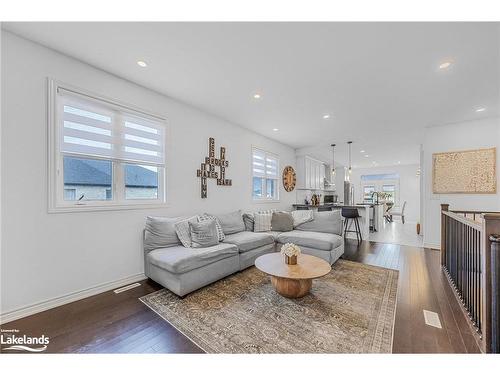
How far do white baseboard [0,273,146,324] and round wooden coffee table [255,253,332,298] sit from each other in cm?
177

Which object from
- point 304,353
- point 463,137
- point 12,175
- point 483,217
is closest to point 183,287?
point 304,353

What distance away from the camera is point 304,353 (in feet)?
5.16

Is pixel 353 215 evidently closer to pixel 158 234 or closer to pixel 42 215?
pixel 158 234

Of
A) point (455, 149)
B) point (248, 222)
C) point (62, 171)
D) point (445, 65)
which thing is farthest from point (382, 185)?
point (62, 171)

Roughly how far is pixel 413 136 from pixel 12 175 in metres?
7.27

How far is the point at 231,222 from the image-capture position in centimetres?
381

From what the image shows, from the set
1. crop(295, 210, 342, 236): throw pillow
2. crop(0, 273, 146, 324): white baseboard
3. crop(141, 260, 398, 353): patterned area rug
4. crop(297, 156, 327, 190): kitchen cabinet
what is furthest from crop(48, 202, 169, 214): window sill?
crop(297, 156, 327, 190): kitchen cabinet

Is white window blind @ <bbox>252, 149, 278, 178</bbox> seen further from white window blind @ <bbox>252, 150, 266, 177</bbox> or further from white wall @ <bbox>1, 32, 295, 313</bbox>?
white wall @ <bbox>1, 32, 295, 313</bbox>

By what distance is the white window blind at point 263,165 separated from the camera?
204 inches

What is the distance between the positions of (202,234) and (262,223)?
62.8 inches

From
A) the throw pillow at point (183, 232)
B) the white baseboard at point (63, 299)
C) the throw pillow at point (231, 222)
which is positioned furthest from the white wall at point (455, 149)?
the white baseboard at point (63, 299)

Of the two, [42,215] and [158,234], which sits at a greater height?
[42,215]

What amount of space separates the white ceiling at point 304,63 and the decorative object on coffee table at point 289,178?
241 centimetres
